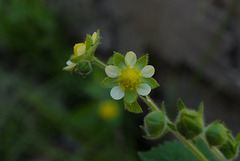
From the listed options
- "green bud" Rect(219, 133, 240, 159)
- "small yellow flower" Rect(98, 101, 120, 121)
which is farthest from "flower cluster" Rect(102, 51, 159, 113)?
"small yellow flower" Rect(98, 101, 120, 121)

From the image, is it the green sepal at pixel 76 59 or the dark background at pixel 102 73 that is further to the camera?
the dark background at pixel 102 73

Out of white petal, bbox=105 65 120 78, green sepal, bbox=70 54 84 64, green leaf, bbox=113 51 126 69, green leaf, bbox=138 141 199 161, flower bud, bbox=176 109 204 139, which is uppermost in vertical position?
green sepal, bbox=70 54 84 64

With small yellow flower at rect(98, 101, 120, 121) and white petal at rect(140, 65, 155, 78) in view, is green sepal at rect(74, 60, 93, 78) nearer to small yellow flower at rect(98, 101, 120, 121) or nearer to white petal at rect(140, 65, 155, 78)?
white petal at rect(140, 65, 155, 78)

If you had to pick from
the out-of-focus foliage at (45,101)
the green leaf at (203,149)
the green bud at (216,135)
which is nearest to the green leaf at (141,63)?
the green bud at (216,135)

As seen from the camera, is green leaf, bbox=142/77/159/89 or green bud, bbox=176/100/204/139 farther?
green leaf, bbox=142/77/159/89

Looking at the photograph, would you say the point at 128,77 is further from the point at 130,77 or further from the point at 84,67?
the point at 84,67

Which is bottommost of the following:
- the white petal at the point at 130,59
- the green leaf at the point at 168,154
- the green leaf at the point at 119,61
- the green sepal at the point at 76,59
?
the green leaf at the point at 168,154

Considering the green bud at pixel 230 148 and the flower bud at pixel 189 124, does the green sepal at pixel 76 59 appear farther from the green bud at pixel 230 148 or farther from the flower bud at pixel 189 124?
the green bud at pixel 230 148

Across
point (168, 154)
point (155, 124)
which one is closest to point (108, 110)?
point (168, 154)
